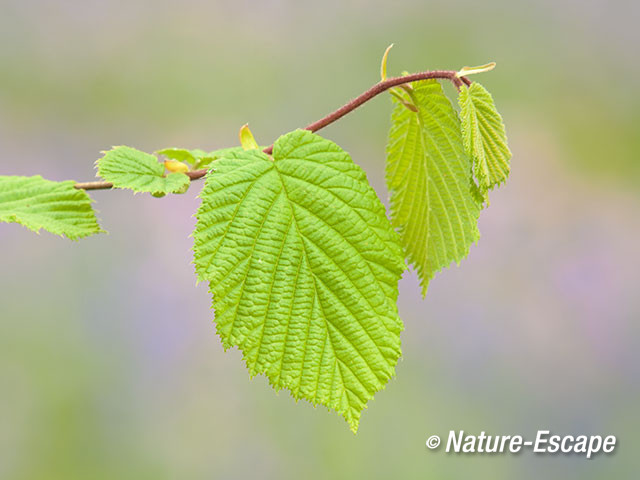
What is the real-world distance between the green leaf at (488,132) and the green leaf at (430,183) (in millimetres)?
32

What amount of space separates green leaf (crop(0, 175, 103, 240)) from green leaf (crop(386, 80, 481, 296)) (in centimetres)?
31

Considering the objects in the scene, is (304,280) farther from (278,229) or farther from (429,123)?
(429,123)

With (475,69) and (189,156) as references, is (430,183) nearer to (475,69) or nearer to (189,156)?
(475,69)

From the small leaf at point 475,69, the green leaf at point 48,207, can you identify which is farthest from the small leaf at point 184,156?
the small leaf at point 475,69

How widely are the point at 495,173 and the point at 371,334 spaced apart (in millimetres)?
170

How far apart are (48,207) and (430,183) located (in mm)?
380

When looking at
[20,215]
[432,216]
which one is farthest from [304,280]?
[20,215]

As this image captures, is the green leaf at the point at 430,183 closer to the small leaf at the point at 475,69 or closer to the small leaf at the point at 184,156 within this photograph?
the small leaf at the point at 475,69

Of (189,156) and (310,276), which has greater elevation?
(189,156)

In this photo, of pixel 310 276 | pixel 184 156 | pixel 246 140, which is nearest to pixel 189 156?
pixel 184 156

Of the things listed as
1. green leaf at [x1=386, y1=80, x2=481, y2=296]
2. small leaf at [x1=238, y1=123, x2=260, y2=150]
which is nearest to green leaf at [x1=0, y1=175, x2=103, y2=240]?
small leaf at [x1=238, y1=123, x2=260, y2=150]

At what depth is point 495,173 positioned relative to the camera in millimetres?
521

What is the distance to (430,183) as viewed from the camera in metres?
0.60

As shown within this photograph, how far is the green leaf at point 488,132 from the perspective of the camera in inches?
19.7
